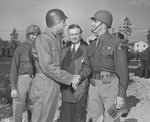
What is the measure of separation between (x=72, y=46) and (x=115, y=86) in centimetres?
145

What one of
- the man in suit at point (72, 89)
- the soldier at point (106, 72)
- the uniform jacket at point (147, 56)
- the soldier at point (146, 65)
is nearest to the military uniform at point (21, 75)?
the man in suit at point (72, 89)

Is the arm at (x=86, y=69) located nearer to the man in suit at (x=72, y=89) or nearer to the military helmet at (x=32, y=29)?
the man in suit at (x=72, y=89)

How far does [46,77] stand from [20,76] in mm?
1639

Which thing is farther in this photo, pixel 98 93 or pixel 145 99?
pixel 145 99

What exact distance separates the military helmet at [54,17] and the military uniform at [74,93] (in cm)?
104

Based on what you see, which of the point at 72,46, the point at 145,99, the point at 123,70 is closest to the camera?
the point at 123,70

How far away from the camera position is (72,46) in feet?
19.0

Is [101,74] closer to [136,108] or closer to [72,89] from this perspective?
[72,89]

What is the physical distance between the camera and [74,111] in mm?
5699

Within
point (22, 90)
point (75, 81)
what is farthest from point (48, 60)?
point (22, 90)

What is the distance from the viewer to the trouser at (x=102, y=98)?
4625mm

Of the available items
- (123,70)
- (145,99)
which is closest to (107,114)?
(123,70)

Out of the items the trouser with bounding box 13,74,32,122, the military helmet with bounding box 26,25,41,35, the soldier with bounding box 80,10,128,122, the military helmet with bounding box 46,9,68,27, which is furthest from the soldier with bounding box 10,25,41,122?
the soldier with bounding box 80,10,128,122

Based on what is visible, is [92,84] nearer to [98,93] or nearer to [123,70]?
[98,93]
